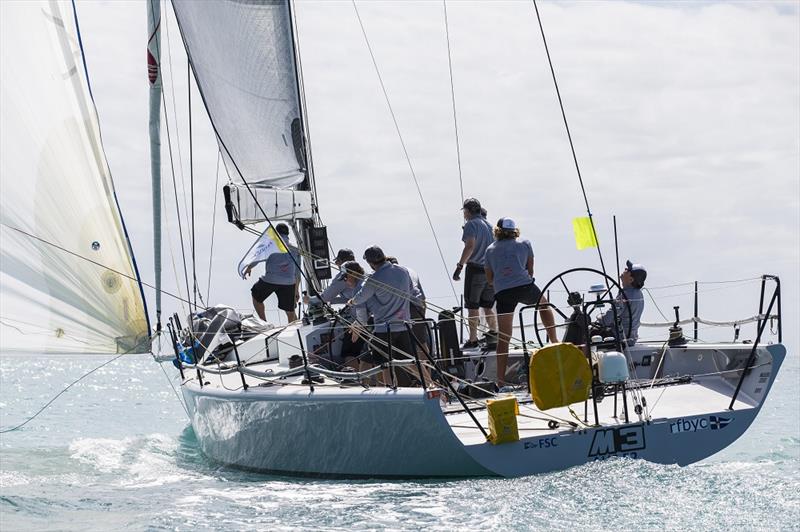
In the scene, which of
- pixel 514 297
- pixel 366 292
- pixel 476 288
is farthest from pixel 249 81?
pixel 514 297

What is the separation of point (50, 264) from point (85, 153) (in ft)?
3.86

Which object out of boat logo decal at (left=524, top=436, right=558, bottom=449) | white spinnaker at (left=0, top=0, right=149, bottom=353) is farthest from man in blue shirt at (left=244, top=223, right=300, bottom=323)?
boat logo decal at (left=524, top=436, right=558, bottom=449)

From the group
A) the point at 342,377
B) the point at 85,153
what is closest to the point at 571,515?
the point at 342,377

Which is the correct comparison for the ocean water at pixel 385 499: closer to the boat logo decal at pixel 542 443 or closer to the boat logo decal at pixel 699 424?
the boat logo decal at pixel 542 443

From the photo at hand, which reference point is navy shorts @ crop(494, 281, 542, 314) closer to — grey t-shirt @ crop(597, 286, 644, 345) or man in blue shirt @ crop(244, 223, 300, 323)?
grey t-shirt @ crop(597, 286, 644, 345)

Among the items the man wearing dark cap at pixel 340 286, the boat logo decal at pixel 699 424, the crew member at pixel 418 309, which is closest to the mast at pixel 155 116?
the man wearing dark cap at pixel 340 286

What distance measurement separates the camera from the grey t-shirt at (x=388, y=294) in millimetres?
9352

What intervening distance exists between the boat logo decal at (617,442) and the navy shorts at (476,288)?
12.0 ft

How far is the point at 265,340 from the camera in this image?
38.5ft

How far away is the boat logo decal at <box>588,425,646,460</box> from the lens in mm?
8086

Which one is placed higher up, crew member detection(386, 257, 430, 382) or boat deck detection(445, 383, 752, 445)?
crew member detection(386, 257, 430, 382)

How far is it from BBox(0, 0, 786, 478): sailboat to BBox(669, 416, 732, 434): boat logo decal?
11mm

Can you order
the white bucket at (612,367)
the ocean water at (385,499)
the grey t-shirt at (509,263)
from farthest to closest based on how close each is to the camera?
the grey t-shirt at (509,263) < the white bucket at (612,367) < the ocean water at (385,499)

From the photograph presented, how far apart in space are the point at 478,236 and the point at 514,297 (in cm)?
160
